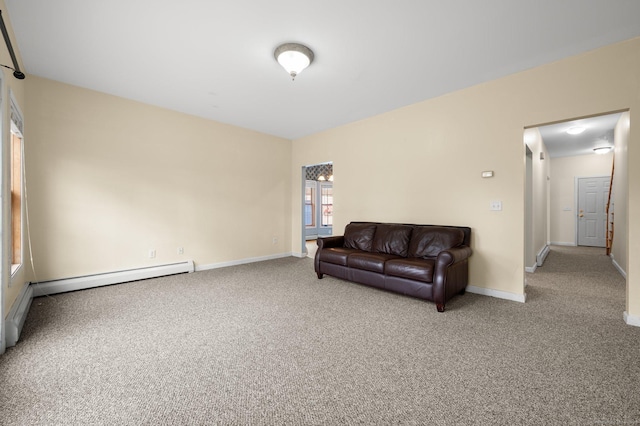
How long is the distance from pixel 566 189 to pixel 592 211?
848 millimetres

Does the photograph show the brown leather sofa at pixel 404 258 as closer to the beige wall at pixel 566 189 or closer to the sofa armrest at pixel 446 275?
the sofa armrest at pixel 446 275

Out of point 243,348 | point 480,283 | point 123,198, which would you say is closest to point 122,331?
point 243,348

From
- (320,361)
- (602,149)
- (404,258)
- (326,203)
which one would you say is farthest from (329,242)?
(602,149)

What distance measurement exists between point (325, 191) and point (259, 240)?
457cm

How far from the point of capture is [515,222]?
10.8ft

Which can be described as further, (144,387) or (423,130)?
(423,130)

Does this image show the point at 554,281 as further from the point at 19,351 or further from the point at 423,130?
the point at 19,351

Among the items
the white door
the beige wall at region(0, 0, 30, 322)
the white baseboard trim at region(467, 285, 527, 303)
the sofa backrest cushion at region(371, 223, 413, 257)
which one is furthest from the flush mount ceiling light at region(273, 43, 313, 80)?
the white door

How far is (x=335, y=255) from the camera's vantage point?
4.03m

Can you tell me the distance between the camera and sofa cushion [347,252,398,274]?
3477 mm

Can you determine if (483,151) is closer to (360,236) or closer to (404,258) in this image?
(404,258)

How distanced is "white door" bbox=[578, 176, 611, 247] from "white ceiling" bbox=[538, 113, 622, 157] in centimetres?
90

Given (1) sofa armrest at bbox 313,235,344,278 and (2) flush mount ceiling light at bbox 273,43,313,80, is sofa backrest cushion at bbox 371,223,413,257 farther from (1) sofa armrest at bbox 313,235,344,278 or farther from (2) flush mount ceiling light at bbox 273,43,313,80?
(2) flush mount ceiling light at bbox 273,43,313,80

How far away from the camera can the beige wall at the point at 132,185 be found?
348 cm
